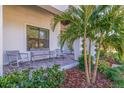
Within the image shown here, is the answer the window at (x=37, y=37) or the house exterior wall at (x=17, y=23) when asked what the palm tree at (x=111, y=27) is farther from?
the window at (x=37, y=37)

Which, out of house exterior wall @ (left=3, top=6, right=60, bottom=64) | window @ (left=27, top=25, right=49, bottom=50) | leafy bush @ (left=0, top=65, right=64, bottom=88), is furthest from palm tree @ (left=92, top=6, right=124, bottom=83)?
window @ (left=27, top=25, right=49, bottom=50)

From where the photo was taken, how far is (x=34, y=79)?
5.90 meters

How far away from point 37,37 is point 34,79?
788cm

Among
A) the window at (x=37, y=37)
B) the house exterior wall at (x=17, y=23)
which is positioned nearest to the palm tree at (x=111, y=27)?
the house exterior wall at (x=17, y=23)

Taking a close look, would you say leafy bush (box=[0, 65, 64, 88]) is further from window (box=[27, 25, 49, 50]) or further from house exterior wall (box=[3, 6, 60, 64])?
window (box=[27, 25, 49, 50])

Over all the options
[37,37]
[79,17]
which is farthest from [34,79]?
[37,37]

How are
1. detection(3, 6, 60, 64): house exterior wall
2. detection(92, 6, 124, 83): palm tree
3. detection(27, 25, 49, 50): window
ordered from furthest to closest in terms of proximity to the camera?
detection(27, 25, 49, 50): window, detection(3, 6, 60, 64): house exterior wall, detection(92, 6, 124, 83): palm tree

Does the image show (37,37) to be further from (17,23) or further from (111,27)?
(111,27)

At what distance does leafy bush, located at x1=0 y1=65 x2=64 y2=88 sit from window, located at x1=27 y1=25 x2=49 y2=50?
18.6 feet

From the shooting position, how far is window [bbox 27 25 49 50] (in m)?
12.5

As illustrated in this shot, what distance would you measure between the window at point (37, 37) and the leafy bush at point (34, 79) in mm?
5668

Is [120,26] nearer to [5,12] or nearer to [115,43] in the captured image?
[115,43]
